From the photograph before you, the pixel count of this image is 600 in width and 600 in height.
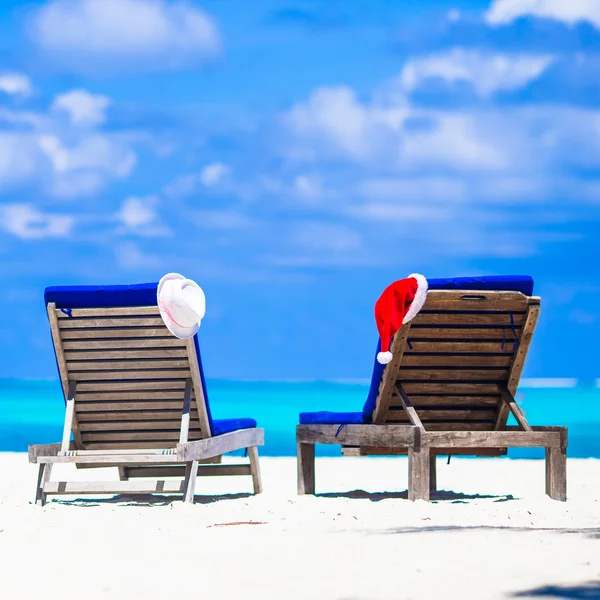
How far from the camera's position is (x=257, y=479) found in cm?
827

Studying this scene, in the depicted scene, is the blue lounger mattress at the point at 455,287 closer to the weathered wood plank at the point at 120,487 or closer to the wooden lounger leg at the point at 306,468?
→ the wooden lounger leg at the point at 306,468

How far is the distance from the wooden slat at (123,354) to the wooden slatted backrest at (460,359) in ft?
4.46

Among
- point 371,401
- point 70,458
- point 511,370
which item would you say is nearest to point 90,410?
point 70,458

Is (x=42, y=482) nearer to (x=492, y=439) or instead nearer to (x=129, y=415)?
(x=129, y=415)

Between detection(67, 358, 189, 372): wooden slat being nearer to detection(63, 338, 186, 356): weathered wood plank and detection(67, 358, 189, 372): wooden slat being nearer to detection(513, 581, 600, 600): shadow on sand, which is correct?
detection(63, 338, 186, 356): weathered wood plank

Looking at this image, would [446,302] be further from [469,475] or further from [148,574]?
[469,475]

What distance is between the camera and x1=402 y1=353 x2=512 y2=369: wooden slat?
7129mm

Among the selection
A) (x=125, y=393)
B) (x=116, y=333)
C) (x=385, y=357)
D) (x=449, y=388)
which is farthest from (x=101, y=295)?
(x=449, y=388)

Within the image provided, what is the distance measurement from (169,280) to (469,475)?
15.8 ft

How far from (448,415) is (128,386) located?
2128 millimetres

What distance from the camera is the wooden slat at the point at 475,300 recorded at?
6.79m

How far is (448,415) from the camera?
295 inches

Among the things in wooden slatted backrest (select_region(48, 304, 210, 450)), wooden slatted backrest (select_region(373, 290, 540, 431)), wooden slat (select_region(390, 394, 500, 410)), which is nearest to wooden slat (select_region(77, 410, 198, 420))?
wooden slatted backrest (select_region(48, 304, 210, 450))

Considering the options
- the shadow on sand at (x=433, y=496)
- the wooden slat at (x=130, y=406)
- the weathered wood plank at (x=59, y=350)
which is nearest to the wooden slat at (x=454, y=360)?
the shadow on sand at (x=433, y=496)
